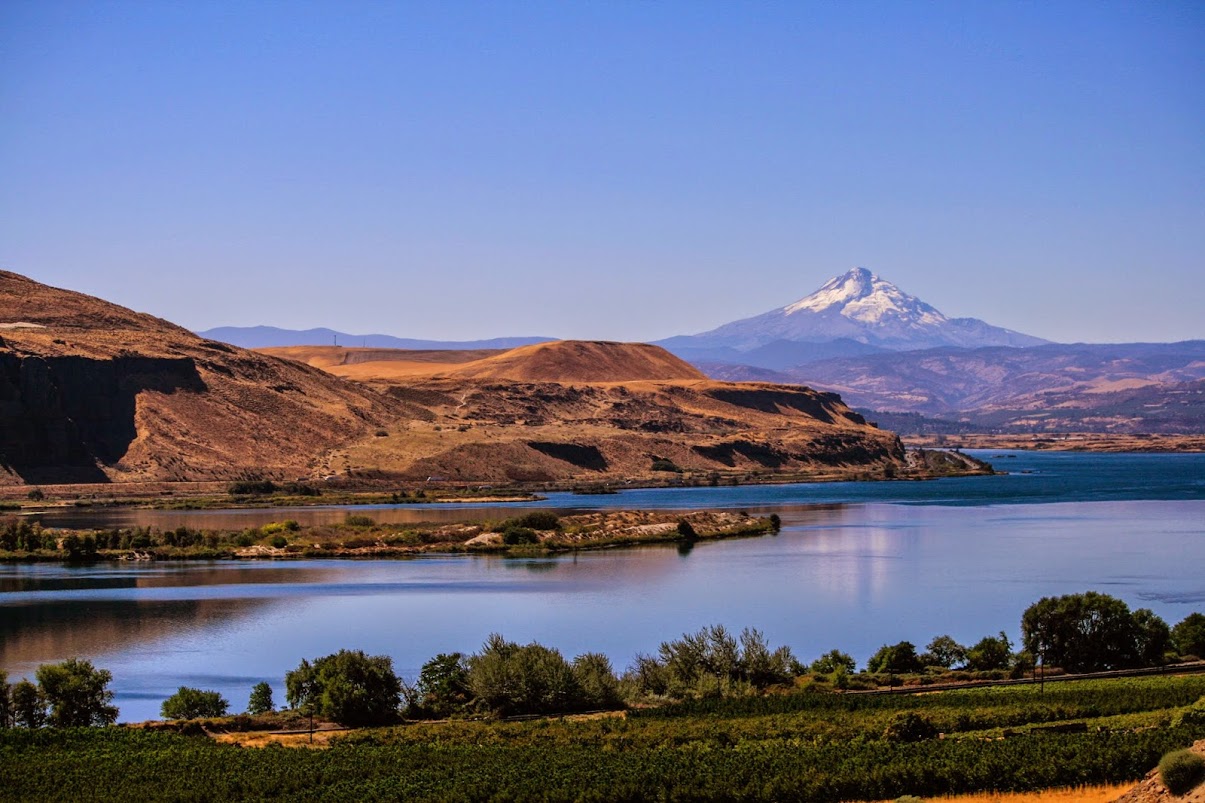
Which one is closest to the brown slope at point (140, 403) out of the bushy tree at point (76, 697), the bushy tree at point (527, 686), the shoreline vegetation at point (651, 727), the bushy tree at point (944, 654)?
the bushy tree at point (76, 697)

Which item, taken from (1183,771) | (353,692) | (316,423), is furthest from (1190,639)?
(316,423)

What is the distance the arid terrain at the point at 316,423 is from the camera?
116m

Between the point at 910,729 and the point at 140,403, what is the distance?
102942 millimetres

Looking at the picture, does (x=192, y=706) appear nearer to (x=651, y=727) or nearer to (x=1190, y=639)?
(x=651, y=727)

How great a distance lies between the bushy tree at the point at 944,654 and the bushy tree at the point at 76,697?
22.4 metres

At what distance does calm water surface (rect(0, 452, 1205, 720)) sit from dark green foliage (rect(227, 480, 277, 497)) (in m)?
18.5

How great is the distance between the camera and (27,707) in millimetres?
34781

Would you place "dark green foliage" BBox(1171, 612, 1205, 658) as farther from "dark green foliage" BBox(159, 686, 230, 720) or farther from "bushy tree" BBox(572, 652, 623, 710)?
"dark green foliage" BBox(159, 686, 230, 720)

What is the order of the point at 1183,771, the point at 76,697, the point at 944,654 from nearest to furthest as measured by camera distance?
the point at 1183,771
the point at 76,697
the point at 944,654

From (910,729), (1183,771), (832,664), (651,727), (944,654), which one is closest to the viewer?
(1183,771)

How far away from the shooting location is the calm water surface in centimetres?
4472

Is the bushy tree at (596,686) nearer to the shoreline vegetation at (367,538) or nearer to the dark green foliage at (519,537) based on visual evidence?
the shoreline vegetation at (367,538)

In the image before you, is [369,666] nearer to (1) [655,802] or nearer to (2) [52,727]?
(2) [52,727]

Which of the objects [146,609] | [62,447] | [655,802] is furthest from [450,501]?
[655,802]
